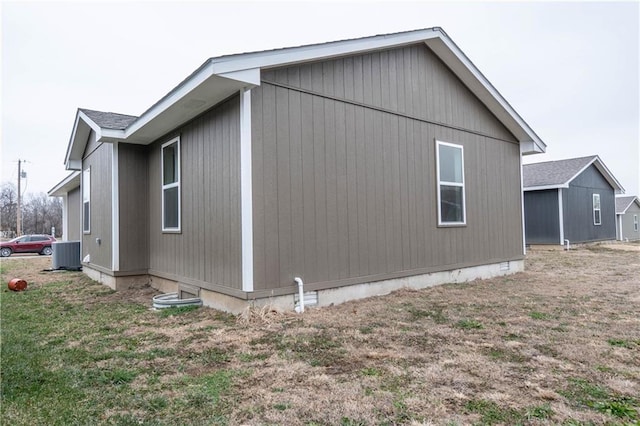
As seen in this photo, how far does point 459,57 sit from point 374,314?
502cm

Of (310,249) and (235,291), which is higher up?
(310,249)

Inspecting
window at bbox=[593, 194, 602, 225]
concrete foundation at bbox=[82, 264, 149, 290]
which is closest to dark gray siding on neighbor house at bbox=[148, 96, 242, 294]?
concrete foundation at bbox=[82, 264, 149, 290]

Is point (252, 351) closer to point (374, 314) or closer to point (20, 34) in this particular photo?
point (374, 314)

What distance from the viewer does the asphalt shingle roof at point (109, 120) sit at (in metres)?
7.04

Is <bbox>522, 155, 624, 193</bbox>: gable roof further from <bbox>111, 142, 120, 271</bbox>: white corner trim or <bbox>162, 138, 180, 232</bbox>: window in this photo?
<bbox>111, 142, 120, 271</bbox>: white corner trim

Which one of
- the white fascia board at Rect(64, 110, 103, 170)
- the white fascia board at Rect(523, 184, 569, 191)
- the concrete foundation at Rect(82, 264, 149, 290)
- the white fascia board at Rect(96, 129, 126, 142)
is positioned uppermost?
the white fascia board at Rect(64, 110, 103, 170)

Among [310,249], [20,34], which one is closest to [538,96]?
[310,249]

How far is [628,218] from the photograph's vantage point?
82.4 feet

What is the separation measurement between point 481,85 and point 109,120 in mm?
7153

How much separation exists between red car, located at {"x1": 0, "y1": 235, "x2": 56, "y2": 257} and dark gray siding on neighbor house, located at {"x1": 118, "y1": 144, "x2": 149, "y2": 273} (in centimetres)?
1546

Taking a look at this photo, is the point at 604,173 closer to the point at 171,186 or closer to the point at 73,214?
the point at 171,186

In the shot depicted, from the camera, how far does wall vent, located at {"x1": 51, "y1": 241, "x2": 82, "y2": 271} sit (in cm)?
1097

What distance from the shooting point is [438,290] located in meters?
6.51

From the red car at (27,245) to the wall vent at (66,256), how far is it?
407 inches
